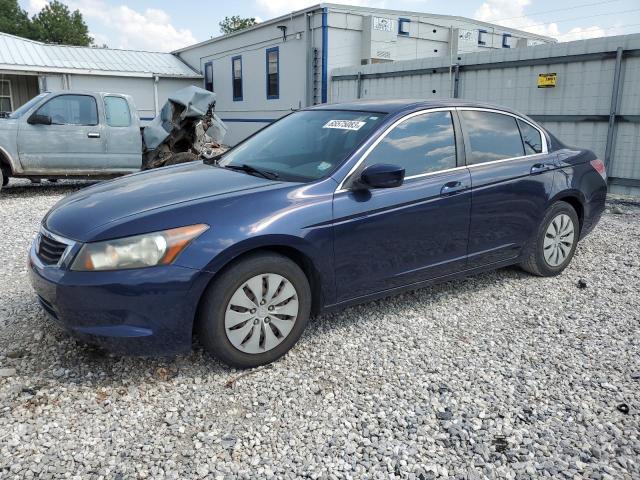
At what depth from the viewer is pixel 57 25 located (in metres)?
60.1

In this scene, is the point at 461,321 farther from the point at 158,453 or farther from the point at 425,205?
the point at 158,453

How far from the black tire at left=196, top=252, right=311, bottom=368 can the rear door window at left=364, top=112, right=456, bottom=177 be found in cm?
95

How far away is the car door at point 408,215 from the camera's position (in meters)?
3.60

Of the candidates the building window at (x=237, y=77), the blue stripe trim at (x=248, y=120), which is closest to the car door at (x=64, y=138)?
the blue stripe trim at (x=248, y=120)

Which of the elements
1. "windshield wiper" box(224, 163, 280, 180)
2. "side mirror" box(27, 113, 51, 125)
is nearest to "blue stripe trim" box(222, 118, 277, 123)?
"side mirror" box(27, 113, 51, 125)

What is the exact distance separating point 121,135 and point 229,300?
7919 mm

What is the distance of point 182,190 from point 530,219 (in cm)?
293

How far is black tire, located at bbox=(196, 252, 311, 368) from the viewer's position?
312 centimetres

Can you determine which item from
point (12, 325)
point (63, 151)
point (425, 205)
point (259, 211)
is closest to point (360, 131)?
point (425, 205)

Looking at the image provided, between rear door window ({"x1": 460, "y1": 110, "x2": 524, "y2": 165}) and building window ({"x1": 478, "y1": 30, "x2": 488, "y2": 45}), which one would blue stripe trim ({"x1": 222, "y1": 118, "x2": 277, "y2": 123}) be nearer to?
building window ({"x1": 478, "y1": 30, "x2": 488, "y2": 45})

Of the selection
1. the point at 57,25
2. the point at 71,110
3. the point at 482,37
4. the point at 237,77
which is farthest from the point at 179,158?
the point at 57,25

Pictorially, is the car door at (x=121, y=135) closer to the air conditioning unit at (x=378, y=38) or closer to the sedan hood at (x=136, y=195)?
the sedan hood at (x=136, y=195)

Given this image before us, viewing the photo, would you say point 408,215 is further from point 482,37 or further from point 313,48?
point 482,37

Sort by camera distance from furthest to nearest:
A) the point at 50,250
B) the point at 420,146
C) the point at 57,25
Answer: the point at 57,25 → the point at 420,146 → the point at 50,250
